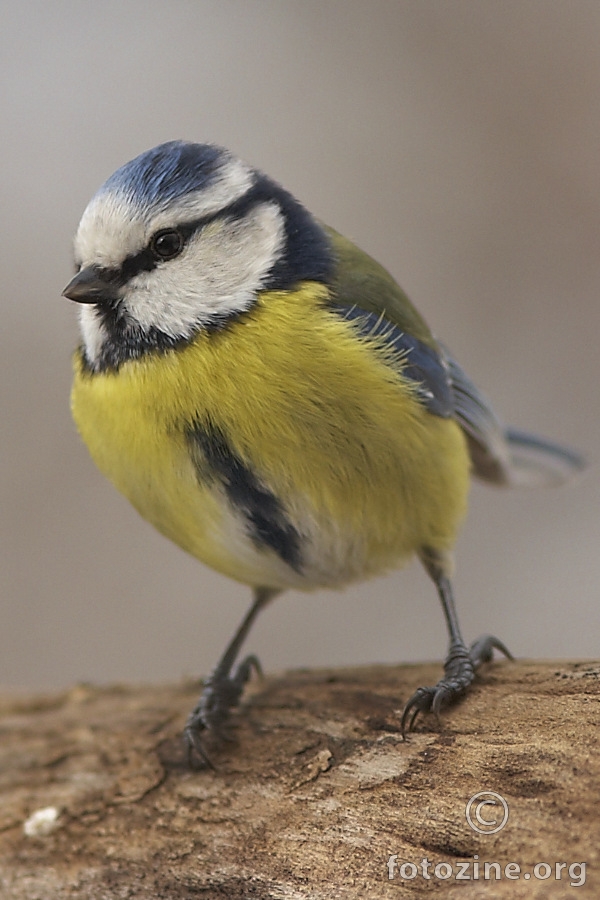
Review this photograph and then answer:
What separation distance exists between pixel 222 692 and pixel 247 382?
64 centimetres

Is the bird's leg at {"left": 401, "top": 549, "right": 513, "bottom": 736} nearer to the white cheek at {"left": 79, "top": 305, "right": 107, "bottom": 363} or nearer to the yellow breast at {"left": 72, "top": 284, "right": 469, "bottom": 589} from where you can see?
the yellow breast at {"left": 72, "top": 284, "right": 469, "bottom": 589}

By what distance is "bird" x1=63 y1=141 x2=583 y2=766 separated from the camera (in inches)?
52.6

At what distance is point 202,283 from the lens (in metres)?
1.35

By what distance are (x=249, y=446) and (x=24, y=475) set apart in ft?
5.42

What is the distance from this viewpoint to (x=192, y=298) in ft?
4.42

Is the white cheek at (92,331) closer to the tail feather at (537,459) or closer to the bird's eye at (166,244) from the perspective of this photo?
the bird's eye at (166,244)

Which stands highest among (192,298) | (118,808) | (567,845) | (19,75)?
(19,75)

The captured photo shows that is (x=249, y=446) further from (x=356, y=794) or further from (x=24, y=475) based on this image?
(x=24, y=475)

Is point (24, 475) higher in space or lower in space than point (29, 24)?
lower

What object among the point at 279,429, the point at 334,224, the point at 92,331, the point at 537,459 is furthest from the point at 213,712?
the point at 334,224

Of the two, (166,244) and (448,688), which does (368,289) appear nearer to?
(166,244)

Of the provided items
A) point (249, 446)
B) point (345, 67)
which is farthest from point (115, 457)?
point (345, 67)

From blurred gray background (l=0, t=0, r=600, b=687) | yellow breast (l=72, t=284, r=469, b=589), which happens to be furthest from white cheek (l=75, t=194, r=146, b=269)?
blurred gray background (l=0, t=0, r=600, b=687)

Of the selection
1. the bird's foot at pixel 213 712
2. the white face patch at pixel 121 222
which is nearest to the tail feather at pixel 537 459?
the bird's foot at pixel 213 712
